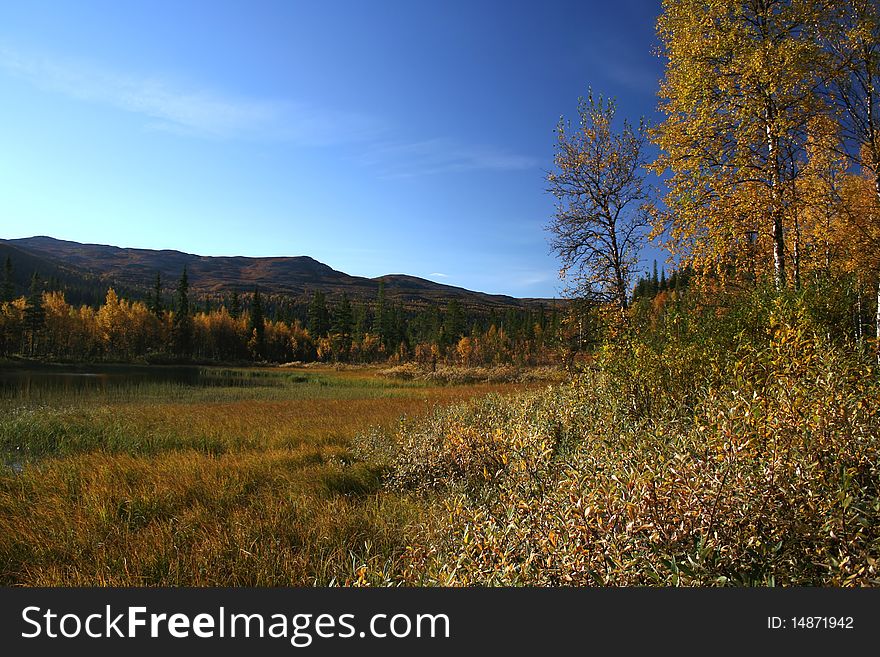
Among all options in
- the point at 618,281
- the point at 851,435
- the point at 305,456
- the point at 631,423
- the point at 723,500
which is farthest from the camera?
the point at 618,281

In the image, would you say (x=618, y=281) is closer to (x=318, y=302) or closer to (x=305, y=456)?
(x=305, y=456)

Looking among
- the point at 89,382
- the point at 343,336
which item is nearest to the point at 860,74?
the point at 89,382

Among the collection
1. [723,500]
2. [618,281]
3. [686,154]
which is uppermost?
[686,154]

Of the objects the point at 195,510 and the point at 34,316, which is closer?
the point at 195,510

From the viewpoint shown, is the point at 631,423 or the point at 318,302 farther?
the point at 318,302

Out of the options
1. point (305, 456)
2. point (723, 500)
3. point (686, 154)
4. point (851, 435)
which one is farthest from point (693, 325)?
point (305, 456)

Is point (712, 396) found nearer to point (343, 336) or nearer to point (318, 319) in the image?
point (343, 336)

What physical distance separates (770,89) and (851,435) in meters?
9.20

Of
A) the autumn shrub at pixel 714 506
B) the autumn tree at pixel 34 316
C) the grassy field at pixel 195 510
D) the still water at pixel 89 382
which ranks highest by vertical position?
the autumn tree at pixel 34 316

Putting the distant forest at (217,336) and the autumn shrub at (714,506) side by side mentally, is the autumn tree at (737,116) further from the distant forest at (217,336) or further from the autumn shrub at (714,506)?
the distant forest at (217,336)

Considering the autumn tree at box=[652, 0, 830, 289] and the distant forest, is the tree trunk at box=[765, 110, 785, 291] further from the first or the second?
the distant forest

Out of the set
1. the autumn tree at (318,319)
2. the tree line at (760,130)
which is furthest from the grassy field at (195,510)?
the autumn tree at (318,319)

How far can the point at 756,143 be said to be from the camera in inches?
391

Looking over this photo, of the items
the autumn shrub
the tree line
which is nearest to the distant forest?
the tree line
